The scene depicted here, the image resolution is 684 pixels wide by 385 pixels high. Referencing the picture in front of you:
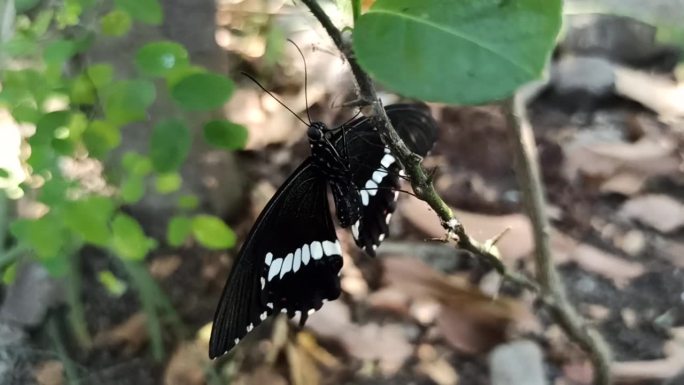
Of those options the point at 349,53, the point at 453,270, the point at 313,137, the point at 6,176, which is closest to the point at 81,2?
the point at 6,176

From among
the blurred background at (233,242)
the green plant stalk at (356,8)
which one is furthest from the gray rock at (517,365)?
the green plant stalk at (356,8)

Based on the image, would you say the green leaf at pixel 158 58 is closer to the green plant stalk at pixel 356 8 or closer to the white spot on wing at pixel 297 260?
the white spot on wing at pixel 297 260

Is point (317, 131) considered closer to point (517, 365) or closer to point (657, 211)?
point (517, 365)

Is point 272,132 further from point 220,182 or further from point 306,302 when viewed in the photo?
point 306,302

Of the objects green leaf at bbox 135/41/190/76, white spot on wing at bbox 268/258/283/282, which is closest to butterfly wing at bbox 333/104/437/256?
white spot on wing at bbox 268/258/283/282

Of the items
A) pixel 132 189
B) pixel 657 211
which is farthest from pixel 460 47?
pixel 657 211
